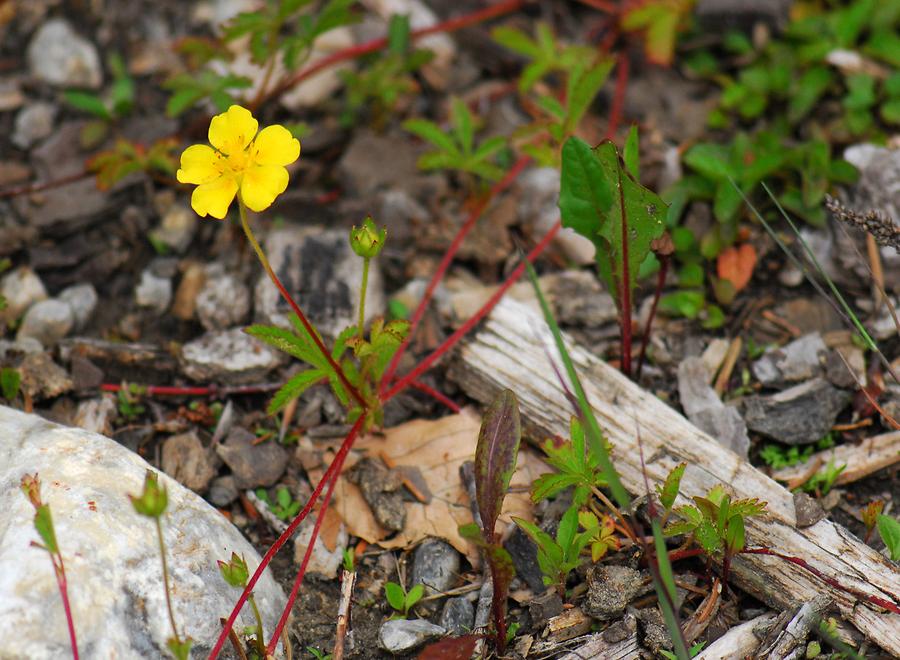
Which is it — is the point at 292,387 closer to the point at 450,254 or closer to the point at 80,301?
the point at 450,254

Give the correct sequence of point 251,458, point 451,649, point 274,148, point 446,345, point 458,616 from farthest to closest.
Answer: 1. point 446,345
2. point 251,458
3. point 458,616
4. point 274,148
5. point 451,649

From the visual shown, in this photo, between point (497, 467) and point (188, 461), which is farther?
point (188, 461)

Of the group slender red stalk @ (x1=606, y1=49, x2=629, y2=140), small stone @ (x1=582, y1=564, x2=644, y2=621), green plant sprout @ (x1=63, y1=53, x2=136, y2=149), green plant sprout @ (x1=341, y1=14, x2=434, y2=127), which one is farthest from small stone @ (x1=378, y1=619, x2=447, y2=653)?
green plant sprout @ (x1=63, y1=53, x2=136, y2=149)

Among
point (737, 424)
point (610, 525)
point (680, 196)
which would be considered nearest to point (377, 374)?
point (610, 525)

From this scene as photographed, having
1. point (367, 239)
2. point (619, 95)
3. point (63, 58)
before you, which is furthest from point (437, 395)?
point (63, 58)

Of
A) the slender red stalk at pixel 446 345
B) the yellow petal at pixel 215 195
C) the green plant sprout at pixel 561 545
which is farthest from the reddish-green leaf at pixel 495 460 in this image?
the yellow petal at pixel 215 195

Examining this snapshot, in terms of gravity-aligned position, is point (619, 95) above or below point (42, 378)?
above

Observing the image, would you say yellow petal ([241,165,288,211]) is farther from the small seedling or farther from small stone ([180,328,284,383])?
the small seedling
